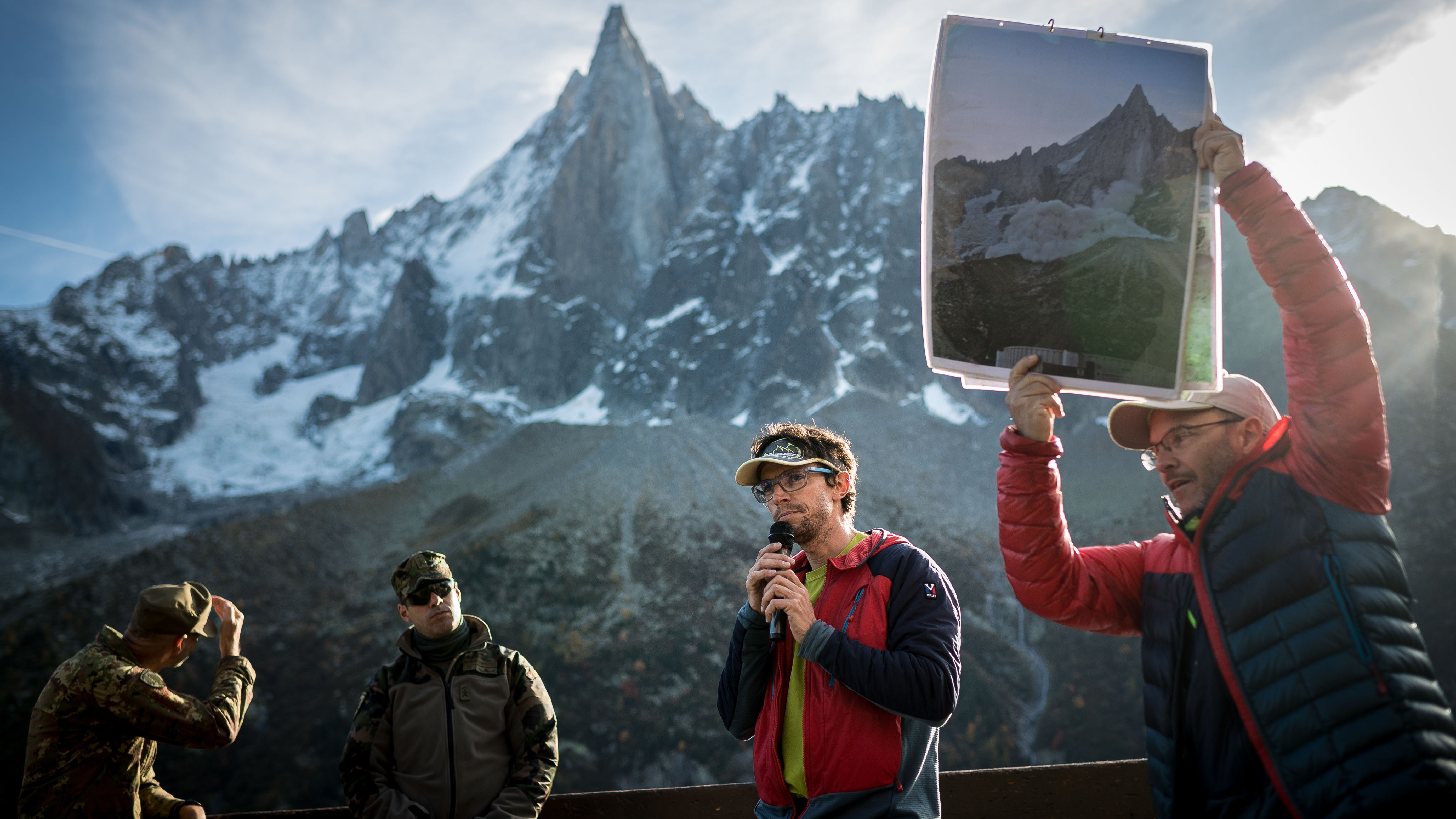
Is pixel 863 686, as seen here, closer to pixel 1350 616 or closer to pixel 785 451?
pixel 785 451

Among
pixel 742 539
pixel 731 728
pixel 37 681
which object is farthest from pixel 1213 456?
pixel 37 681

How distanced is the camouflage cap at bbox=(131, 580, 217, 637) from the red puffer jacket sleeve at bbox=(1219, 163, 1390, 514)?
11.9 feet

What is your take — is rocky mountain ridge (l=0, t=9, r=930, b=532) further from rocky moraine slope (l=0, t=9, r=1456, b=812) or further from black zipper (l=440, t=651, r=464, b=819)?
black zipper (l=440, t=651, r=464, b=819)

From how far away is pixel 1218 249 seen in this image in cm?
190

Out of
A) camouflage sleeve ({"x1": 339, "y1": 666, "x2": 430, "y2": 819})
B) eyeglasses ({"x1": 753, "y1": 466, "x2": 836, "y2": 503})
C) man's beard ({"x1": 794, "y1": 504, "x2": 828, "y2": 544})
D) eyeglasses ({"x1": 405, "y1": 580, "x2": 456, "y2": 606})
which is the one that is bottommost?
camouflage sleeve ({"x1": 339, "y1": 666, "x2": 430, "y2": 819})

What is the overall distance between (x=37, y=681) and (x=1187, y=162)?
122ft

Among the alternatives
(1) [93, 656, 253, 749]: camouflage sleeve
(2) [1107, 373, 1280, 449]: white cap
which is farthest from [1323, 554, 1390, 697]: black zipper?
(1) [93, 656, 253, 749]: camouflage sleeve

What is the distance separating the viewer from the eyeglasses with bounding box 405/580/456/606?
2896 mm

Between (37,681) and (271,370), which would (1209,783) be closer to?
(37,681)

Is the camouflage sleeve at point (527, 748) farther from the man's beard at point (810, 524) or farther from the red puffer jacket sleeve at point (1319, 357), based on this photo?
the red puffer jacket sleeve at point (1319, 357)

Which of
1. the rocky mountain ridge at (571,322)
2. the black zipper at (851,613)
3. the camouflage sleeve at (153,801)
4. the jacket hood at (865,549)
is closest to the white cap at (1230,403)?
the jacket hood at (865,549)

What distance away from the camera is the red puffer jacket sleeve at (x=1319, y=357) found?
1.60m

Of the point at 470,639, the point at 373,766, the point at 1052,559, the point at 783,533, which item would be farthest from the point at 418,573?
the point at 1052,559

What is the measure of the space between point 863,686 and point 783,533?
1.70ft
